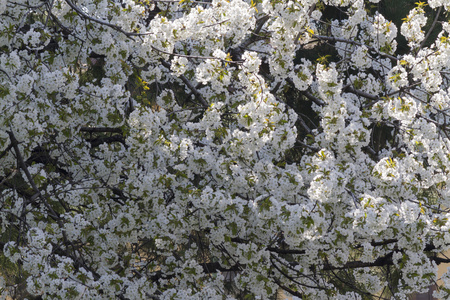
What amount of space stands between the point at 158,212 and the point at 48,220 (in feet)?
2.30

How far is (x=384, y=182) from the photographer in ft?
10.2

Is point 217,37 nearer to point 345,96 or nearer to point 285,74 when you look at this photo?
point 285,74

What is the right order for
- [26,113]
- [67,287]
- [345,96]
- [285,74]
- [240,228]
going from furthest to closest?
[345,96]
[285,74]
[240,228]
[26,113]
[67,287]

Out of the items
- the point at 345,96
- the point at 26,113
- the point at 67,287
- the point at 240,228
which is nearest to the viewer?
the point at 67,287

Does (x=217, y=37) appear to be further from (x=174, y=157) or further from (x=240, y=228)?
(x=240, y=228)

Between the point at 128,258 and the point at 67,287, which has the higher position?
the point at 128,258

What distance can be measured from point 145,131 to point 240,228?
830 mm

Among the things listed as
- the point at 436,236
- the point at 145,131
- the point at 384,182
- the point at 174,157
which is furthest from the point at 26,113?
the point at 436,236

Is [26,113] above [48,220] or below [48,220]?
above

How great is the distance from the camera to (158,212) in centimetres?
343

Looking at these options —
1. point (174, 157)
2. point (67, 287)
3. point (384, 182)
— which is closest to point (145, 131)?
point (174, 157)

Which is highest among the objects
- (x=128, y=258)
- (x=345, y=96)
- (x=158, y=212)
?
(x=345, y=96)

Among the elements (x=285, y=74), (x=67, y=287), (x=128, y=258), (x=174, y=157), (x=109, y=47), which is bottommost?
(x=67, y=287)

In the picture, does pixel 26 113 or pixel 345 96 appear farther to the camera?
pixel 345 96
